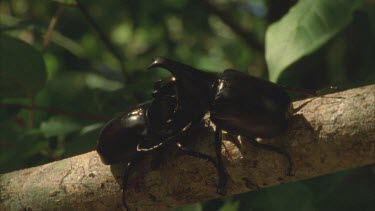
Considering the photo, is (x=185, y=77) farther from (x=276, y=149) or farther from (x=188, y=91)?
(x=276, y=149)

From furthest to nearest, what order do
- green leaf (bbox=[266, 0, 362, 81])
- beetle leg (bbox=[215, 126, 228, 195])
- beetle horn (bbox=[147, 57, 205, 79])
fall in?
green leaf (bbox=[266, 0, 362, 81]), beetle horn (bbox=[147, 57, 205, 79]), beetle leg (bbox=[215, 126, 228, 195])

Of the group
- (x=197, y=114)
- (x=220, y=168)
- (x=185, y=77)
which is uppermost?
(x=185, y=77)

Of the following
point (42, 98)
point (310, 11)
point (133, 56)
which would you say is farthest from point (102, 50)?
point (310, 11)

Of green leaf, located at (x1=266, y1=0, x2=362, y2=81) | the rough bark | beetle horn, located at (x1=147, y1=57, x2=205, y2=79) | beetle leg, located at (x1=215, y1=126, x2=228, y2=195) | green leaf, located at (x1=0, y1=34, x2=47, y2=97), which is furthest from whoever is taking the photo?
green leaf, located at (x1=0, y1=34, x2=47, y2=97)

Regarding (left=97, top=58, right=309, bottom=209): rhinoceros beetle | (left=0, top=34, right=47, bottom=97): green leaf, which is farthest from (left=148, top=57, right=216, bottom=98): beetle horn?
(left=0, top=34, right=47, bottom=97): green leaf

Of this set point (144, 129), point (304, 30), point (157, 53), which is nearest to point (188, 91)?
point (144, 129)

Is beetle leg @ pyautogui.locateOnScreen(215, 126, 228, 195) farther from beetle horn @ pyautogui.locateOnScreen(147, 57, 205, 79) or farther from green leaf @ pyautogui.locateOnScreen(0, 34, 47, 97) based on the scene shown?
green leaf @ pyautogui.locateOnScreen(0, 34, 47, 97)

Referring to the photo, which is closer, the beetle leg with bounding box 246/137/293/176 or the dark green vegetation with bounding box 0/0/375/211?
the beetle leg with bounding box 246/137/293/176
